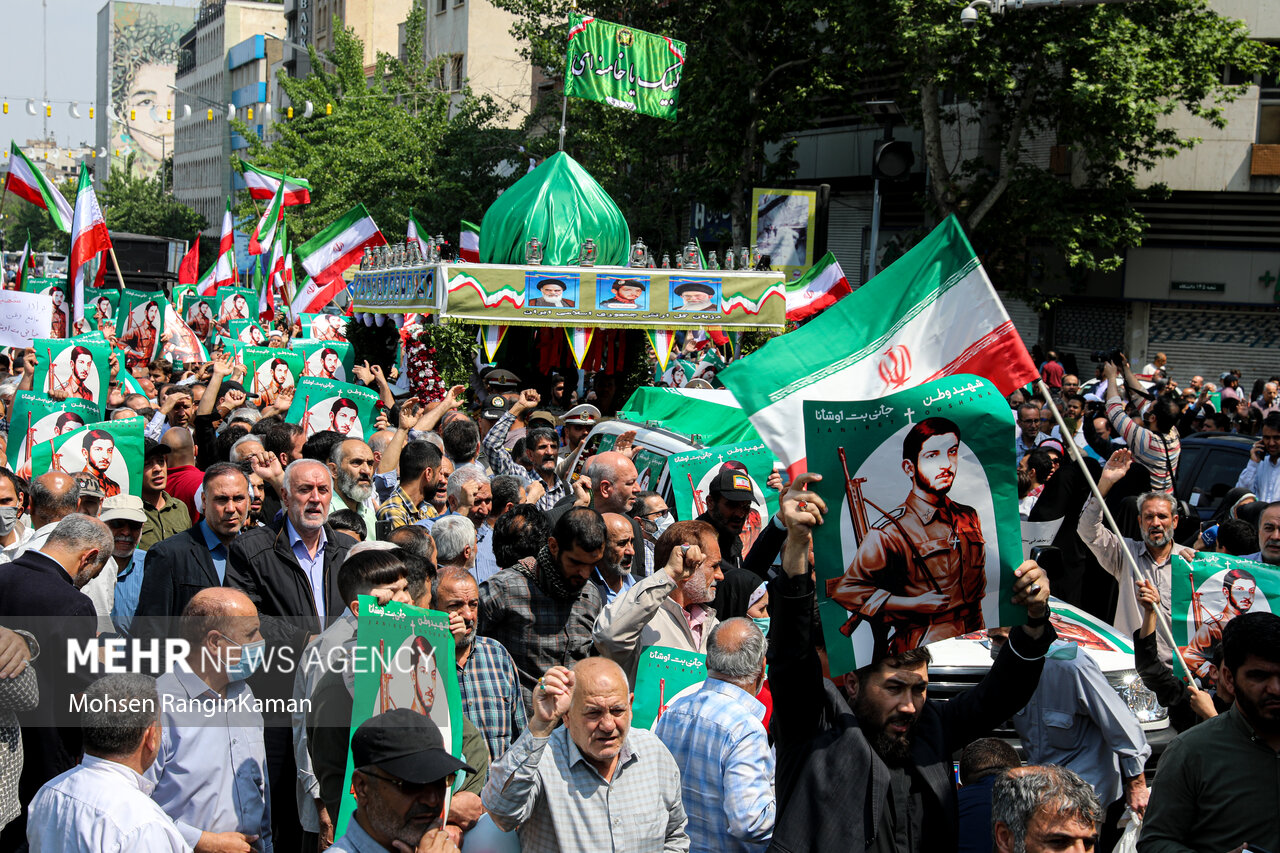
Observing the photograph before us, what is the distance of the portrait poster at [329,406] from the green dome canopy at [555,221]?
25.7 feet

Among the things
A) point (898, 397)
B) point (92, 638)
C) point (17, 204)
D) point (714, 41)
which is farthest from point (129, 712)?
point (17, 204)

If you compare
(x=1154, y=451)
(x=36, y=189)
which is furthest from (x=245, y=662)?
(x=36, y=189)

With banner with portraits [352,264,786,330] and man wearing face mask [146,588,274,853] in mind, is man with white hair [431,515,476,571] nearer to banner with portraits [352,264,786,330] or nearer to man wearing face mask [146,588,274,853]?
man wearing face mask [146,588,274,853]

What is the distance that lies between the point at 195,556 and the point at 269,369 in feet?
26.0

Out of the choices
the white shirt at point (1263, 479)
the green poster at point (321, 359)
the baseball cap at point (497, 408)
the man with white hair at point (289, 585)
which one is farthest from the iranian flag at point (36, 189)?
the white shirt at point (1263, 479)

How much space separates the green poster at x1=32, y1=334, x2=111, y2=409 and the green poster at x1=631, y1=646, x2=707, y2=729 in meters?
7.79

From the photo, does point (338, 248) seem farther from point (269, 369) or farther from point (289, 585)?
point (289, 585)

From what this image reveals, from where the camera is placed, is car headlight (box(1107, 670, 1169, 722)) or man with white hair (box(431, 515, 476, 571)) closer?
man with white hair (box(431, 515, 476, 571))

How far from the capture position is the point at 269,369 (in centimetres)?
1344

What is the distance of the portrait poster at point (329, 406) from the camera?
10164mm

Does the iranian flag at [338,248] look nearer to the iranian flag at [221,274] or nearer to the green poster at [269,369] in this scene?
the iranian flag at [221,274]

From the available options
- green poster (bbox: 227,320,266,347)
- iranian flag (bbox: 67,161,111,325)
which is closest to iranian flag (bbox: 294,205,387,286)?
green poster (bbox: 227,320,266,347)

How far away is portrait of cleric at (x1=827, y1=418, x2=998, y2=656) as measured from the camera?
4.23m

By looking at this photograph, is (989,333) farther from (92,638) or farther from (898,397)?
(92,638)
